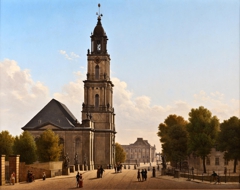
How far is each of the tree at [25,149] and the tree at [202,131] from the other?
27.7 metres

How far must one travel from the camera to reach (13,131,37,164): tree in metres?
88.4

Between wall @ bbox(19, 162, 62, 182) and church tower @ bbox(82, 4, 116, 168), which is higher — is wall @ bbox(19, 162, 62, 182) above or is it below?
below

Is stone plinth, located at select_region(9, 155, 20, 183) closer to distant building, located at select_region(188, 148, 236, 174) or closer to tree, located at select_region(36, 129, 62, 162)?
tree, located at select_region(36, 129, 62, 162)

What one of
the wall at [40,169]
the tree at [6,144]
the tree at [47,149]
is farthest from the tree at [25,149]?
the wall at [40,169]

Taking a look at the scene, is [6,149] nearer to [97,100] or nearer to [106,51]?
[97,100]

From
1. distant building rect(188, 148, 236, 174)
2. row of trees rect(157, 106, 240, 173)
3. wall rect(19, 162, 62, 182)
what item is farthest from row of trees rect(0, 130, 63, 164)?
distant building rect(188, 148, 236, 174)

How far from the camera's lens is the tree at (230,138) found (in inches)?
3066

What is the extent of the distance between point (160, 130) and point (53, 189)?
67.3 meters

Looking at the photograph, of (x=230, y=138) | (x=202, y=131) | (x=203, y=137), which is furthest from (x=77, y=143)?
(x=230, y=138)

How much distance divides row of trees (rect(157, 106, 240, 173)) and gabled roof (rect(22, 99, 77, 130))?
23.8 metres

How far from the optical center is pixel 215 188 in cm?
4744

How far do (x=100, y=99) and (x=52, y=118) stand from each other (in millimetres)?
13942

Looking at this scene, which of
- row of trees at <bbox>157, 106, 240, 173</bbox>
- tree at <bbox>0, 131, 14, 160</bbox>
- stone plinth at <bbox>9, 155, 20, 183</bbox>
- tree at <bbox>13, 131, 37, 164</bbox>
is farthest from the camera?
tree at <bbox>0, 131, 14, 160</bbox>

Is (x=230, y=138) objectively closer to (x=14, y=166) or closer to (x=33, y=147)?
(x=33, y=147)
